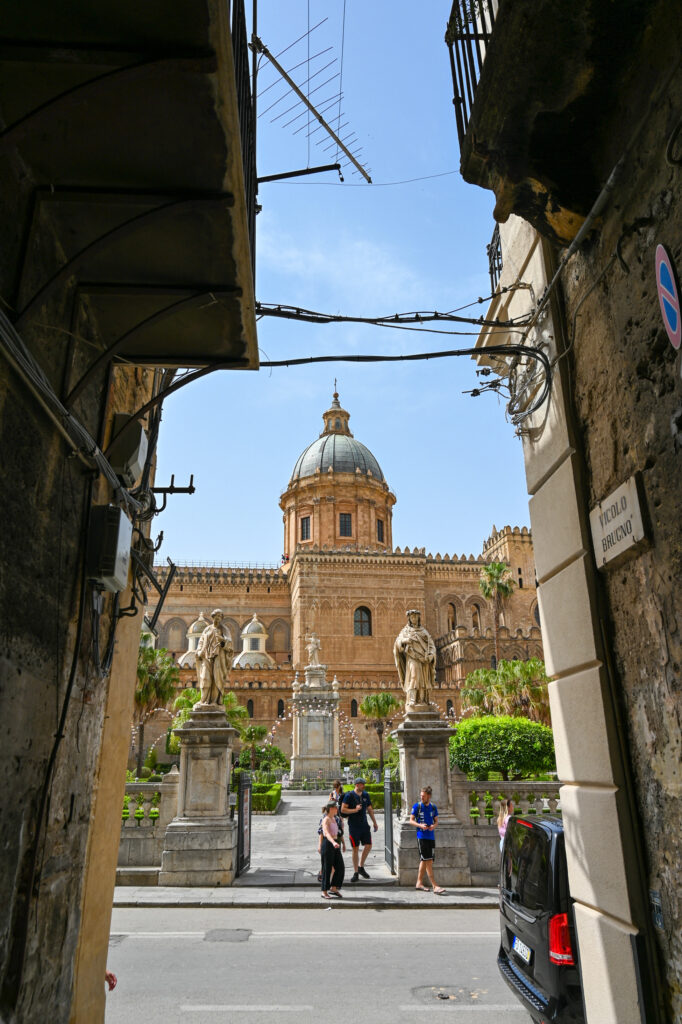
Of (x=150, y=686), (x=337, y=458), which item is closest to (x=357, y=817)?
(x=150, y=686)

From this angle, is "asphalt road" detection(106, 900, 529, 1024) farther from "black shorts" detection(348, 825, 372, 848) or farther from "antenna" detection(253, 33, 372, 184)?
"antenna" detection(253, 33, 372, 184)

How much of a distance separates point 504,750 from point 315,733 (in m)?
14.3

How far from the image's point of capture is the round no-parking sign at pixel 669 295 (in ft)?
9.72

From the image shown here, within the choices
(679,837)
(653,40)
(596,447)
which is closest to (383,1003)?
(679,837)

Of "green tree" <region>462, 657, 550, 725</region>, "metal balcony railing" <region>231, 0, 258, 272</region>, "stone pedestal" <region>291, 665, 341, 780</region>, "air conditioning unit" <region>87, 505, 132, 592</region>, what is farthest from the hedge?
"metal balcony railing" <region>231, 0, 258, 272</region>

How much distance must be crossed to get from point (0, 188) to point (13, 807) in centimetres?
242

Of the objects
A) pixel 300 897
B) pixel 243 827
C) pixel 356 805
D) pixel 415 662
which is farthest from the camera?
pixel 415 662

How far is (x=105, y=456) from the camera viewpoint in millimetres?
4250

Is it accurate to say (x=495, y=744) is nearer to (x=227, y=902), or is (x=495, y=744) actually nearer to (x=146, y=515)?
(x=227, y=902)

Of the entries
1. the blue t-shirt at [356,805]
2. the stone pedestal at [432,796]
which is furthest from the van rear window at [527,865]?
the stone pedestal at [432,796]

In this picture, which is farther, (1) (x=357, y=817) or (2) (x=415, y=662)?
(2) (x=415, y=662)

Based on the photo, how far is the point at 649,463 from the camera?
338 centimetres

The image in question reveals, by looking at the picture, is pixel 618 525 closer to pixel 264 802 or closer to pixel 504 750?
pixel 504 750

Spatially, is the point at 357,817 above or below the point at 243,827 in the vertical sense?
above
